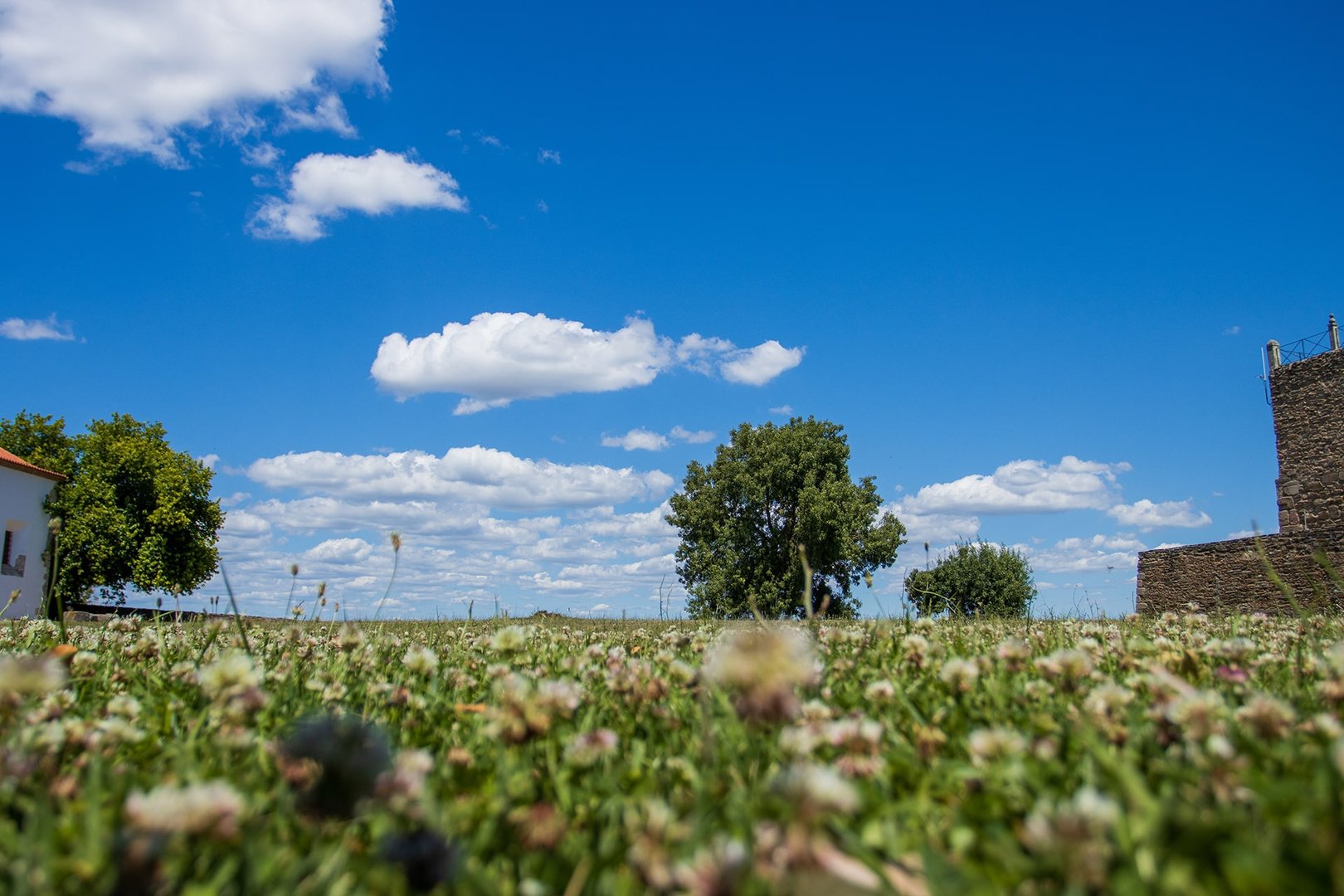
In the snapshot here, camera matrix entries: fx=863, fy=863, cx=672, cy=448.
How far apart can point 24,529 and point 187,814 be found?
49.7 m

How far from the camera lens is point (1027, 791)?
189cm

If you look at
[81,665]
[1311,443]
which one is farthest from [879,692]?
[1311,443]

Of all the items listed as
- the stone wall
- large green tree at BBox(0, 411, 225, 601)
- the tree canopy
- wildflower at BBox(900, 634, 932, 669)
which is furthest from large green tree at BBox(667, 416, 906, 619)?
wildflower at BBox(900, 634, 932, 669)

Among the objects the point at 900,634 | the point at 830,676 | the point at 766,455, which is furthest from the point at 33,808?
the point at 766,455

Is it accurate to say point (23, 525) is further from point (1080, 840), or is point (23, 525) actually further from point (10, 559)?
point (1080, 840)

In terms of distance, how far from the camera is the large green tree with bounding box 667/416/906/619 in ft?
133

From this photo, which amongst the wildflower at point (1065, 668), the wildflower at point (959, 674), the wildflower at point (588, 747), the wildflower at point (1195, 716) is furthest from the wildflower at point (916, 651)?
the wildflower at point (588, 747)

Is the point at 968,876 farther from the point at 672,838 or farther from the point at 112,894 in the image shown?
the point at 112,894

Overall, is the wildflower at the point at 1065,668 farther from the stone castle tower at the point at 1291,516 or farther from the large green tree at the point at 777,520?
the large green tree at the point at 777,520

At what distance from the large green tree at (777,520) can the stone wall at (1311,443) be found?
16.2 m

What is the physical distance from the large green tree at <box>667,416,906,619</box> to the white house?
3034 centimetres

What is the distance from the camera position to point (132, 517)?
41344 millimetres

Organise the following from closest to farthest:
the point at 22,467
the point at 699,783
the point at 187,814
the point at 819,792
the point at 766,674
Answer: the point at 766,674, the point at 819,792, the point at 187,814, the point at 699,783, the point at 22,467

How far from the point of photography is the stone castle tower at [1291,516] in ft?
89.5
